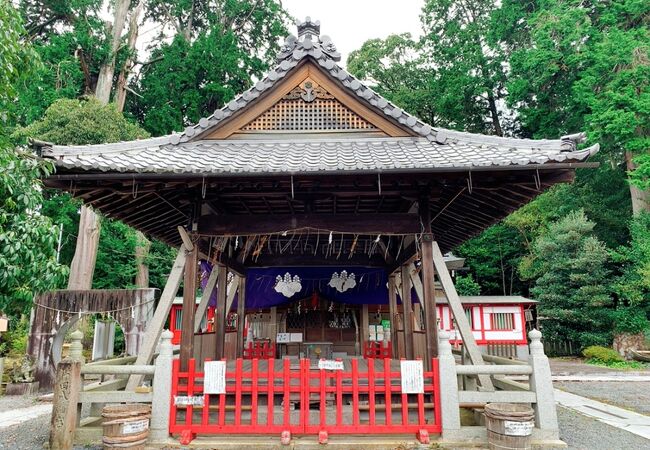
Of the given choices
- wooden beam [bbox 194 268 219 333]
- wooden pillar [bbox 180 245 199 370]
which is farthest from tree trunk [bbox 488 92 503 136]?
wooden pillar [bbox 180 245 199 370]

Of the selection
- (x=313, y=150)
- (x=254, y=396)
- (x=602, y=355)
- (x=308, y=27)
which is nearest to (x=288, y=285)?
(x=313, y=150)

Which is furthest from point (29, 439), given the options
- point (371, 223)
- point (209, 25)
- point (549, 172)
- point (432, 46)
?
point (432, 46)

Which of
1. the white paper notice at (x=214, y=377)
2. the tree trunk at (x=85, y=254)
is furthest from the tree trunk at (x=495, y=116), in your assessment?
the white paper notice at (x=214, y=377)

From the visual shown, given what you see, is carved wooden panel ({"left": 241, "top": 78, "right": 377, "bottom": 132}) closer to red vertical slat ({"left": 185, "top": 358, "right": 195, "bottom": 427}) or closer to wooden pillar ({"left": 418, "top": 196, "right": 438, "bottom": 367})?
wooden pillar ({"left": 418, "top": 196, "right": 438, "bottom": 367})

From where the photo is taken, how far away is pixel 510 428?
4906 mm

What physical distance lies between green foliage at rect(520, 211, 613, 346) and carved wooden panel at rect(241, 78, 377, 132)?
17059 mm

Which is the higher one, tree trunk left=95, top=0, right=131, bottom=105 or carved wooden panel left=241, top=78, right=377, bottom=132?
tree trunk left=95, top=0, right=131, bottom=105

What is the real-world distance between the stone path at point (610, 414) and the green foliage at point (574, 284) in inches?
434

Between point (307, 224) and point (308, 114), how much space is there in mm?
2340

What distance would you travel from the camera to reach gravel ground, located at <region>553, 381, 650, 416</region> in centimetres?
941

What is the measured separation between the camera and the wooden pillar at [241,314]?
10.2 metres

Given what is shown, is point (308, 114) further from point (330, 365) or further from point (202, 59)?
point (202, 59)

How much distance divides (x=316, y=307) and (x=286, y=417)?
6.27 m

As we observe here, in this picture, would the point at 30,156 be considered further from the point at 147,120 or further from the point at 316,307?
the point at 147,120
